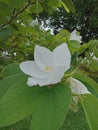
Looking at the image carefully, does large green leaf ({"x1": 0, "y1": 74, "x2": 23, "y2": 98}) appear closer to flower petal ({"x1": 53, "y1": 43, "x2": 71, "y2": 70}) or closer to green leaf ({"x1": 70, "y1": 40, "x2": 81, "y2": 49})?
flower petal ({"x1": 53, "y1": 43, "x2": 71, "y2": 70})

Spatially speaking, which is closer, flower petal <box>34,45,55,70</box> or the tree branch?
flower petal <box>34,45,55,70</box>

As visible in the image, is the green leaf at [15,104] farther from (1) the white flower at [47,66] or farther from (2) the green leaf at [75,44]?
(2) the green leaf at [75,44]

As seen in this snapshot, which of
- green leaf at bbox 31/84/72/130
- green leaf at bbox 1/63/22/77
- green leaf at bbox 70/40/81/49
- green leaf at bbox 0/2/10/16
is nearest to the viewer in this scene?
green leaf at bbox 31/84/72/130

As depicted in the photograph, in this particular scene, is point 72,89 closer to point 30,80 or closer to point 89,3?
point 30,80

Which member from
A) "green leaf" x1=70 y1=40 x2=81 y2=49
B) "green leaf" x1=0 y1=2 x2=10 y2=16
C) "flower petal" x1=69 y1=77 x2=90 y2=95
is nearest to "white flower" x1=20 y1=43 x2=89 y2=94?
"flower petal" x1=69 y1=77 x2=90 y2=95

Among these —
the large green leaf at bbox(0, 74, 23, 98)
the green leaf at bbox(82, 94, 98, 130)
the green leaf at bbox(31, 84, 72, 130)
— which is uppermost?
the large green leaf at bbox(0, 74, 23, 98)

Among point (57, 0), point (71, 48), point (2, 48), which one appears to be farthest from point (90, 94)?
point (2, 48)

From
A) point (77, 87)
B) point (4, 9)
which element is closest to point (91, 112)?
point (77, 87)

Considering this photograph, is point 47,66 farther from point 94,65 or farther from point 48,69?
point 94,65
